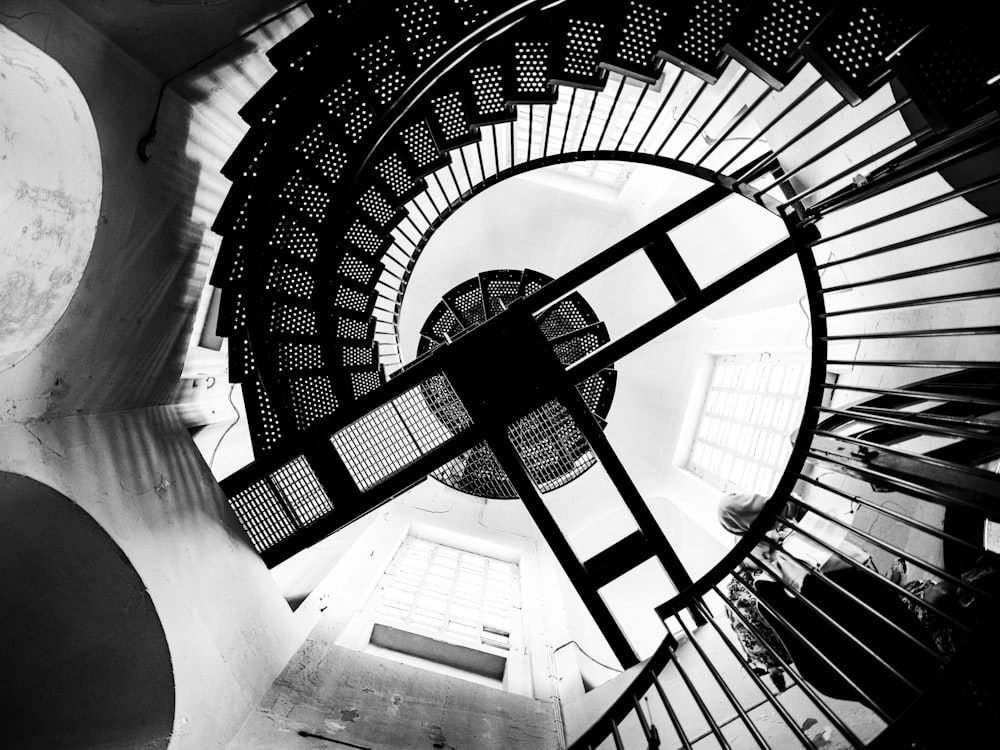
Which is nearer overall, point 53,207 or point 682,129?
point 53,207

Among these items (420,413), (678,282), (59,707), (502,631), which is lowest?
(502,631)

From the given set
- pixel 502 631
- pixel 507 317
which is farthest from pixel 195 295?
pixel 502 631

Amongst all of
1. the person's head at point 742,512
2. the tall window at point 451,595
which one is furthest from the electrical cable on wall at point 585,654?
the person's head at point 742,512

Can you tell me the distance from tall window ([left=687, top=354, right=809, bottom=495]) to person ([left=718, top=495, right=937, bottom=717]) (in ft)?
7.71

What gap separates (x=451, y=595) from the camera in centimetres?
545

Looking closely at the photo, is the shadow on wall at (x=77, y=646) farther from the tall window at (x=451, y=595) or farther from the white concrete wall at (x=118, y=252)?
the tall window at (x=451, y=595)

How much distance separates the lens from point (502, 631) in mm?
4848

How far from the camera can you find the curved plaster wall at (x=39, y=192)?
157 centimetres

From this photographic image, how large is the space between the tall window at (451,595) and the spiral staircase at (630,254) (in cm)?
181

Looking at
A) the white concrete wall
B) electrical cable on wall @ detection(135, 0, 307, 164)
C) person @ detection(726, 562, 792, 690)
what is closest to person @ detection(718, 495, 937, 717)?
person @ detection(726, 562, 792, 690)

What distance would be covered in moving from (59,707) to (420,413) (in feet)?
6.67

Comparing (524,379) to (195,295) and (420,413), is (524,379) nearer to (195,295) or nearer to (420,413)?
(420,413)

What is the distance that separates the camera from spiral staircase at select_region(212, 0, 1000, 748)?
183cm

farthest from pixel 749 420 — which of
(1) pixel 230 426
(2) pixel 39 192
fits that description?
(2) pixel 39 192
